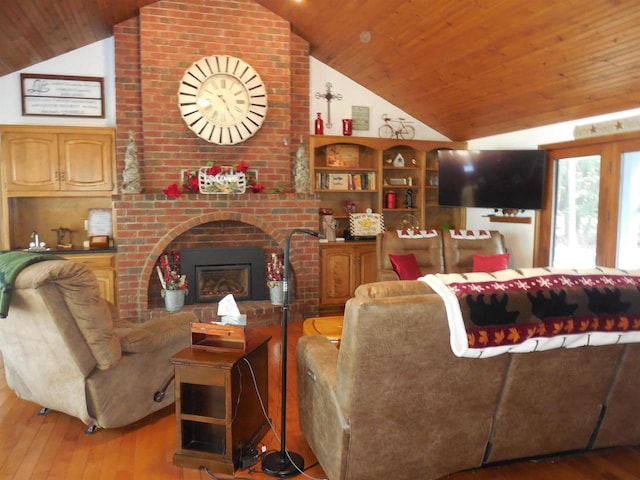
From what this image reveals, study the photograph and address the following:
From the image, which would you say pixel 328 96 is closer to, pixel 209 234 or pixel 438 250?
pixel 209 234

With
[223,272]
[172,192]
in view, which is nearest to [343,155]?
[223,272]

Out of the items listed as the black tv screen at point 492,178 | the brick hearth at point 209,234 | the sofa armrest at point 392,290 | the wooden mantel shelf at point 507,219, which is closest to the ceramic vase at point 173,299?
the brick hearth at point 209,234

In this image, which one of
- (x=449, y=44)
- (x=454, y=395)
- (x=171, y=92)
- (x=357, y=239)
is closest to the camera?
(x=454, y=395)

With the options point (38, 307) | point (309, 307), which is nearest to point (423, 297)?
point (38, 307)

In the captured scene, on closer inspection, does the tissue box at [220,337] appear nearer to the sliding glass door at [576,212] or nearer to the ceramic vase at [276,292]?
the ceramic vase at [276,292]

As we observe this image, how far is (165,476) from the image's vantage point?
91.6 inches

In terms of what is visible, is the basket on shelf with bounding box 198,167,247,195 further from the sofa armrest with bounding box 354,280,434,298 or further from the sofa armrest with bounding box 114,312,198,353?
the sofa armrest with bounding box 354,280,434,298

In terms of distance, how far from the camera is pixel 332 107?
6.00m

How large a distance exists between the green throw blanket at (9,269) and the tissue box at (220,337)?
2.83 feet

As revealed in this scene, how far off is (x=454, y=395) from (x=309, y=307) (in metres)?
3.52

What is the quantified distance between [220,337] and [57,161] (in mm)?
3624

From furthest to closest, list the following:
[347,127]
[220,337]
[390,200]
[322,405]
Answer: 1. [390,200]
2. [347,127]
3. [220,337]
4. [322,405]

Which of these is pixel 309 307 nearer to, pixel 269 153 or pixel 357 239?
pixel 357 239

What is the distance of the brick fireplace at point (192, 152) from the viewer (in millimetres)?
4926
